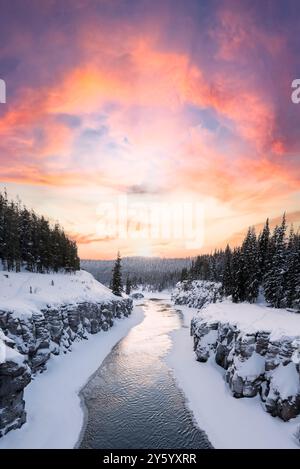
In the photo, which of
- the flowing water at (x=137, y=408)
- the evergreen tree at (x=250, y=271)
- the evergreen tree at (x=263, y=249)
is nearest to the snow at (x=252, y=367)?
the flowing water at (x=137, y=408)

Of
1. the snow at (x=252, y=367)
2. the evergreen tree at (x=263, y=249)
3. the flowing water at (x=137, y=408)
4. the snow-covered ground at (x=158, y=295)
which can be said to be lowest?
the snow-covered ground at (x=158, y=295)

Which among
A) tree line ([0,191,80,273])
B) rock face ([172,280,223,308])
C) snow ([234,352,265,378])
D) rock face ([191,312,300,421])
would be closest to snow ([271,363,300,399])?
rock face ([191,312,300,421])

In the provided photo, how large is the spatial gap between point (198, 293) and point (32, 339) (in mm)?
76449

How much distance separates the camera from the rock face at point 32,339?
18.0 metres

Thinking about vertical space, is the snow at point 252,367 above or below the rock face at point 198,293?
above

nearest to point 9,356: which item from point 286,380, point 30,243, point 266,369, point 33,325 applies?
point 33,325

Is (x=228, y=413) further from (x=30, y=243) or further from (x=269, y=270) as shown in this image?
(x=30, y=243)

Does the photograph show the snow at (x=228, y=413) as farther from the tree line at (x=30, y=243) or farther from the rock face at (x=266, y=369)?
the tree line at (x=30, y=243)

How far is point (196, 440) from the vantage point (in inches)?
736

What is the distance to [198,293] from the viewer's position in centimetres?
9694

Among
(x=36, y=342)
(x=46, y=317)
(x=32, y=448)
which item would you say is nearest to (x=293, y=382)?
(x=32, y=448)

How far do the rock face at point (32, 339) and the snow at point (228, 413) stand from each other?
13.7 metres

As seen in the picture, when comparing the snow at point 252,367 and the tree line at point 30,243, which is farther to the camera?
the tree line at point 30,243
